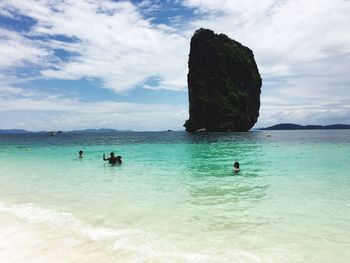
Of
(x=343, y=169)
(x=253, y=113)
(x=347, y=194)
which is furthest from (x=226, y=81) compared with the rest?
(x=347, y=194)

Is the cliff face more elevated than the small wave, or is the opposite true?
the cliff face

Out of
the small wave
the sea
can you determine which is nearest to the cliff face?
the sea

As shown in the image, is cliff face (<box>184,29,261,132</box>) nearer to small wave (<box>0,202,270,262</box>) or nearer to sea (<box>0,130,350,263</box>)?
sea (<box>0,130,350,263</box>)

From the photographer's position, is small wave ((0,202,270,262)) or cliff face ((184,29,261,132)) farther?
cliff face ((184,29,261,132))

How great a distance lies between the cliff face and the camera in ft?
432

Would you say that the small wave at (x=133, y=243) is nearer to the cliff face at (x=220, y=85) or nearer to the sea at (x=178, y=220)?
the sea at (x=178, y=220)

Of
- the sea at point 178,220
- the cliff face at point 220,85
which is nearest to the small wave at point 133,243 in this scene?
the sea at point 178,220

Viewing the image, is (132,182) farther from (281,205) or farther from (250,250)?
(250,250)

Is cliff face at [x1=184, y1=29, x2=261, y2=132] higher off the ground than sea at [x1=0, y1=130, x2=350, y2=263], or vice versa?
cliff face at [x1=184, y1=29, x2=261, y2=132]

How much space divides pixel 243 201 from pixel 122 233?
5911 millimetres

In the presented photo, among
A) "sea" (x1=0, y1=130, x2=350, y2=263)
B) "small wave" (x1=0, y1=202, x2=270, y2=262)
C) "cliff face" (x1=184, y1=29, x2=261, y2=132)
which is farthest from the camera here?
"cliff face" (x1=184, y1=29, x2=261, y2=132)

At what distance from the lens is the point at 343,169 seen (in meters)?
22.9

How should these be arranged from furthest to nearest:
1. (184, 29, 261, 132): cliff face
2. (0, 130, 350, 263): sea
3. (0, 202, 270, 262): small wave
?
(184, 29, 261, 132): cliff face < (0, 130, 350, 263): sea < (0, 202, 270, 262): small wave

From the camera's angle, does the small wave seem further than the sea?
No
